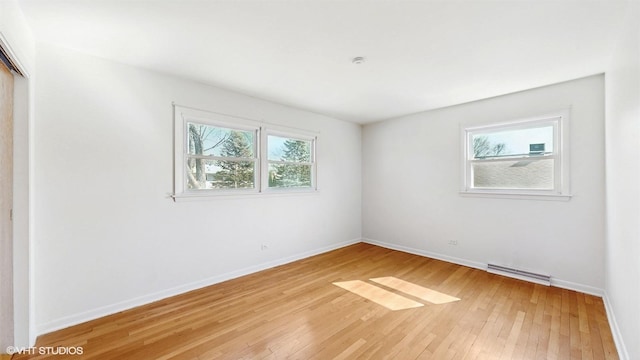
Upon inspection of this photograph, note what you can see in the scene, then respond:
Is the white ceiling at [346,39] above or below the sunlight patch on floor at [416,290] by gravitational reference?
above

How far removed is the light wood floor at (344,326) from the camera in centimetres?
198

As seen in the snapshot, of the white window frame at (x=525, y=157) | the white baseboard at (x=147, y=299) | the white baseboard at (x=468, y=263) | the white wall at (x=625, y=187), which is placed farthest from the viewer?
the white window frame at (x=525, y=157)

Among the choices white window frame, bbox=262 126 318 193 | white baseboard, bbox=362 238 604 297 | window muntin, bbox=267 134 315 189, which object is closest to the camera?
white baseboard, bbox=362 238 604 297

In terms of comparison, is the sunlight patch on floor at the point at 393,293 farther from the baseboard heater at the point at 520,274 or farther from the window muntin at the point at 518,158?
the window muntin at the point at 518,158

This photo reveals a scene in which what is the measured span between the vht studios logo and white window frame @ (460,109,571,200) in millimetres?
4678

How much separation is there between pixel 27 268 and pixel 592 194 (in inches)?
215

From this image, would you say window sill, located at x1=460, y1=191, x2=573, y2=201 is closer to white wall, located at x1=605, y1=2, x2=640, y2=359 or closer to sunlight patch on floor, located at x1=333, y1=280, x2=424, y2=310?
white wall, located at x1=605, y1=2, x2=640, y2=359

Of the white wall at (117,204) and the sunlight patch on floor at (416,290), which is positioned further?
the sunlight patch on floor at (416,290)

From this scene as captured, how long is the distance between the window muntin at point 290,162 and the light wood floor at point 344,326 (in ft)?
5.20

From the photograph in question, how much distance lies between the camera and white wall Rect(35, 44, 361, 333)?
2.28m

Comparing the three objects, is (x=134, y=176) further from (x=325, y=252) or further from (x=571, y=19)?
(x=571, y=19)

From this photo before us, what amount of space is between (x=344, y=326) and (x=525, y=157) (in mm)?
3218

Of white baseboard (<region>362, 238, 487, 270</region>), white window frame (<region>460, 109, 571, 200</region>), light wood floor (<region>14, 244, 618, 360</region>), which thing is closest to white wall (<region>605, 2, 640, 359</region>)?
light wood floor (<region>14, 244, 618, 360</region>)

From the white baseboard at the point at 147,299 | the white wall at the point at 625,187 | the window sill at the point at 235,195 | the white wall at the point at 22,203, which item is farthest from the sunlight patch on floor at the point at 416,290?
the white wall at the point at 22,203
